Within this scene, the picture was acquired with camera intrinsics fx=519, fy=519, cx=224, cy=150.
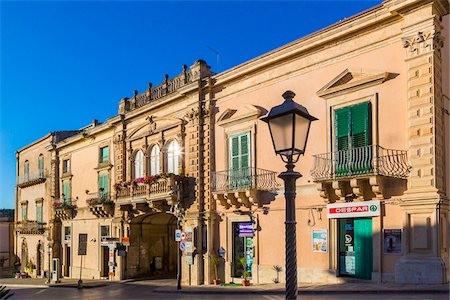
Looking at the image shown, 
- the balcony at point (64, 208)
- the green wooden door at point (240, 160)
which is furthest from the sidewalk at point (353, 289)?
the balcony at point (64, 208)

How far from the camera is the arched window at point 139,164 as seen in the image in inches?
1009

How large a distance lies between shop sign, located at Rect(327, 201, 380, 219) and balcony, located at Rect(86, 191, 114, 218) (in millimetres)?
14934

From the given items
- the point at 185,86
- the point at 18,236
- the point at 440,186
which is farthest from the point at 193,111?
the point at 18,236

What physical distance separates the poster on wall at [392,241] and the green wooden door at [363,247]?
0.48 m

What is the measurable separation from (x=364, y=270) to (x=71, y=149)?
76.5 ft

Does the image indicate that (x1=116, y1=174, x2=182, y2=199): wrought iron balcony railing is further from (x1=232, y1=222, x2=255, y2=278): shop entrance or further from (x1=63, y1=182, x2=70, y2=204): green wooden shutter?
(x1=63, y1=182, x2=70, y2=204): green wooden shutter

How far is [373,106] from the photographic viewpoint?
15.2 meters

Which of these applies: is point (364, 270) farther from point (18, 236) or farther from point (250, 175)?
point (18, 236)

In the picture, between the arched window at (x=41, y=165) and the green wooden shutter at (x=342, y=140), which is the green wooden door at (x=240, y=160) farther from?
the arched window at (x=41, y=165)

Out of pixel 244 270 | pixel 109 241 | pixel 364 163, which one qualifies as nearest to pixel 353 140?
pixel 364 163

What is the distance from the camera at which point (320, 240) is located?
16469 millimetres

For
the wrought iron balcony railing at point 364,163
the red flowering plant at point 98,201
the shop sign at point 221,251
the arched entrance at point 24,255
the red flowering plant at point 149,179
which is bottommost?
the arched entrance at point 24,255

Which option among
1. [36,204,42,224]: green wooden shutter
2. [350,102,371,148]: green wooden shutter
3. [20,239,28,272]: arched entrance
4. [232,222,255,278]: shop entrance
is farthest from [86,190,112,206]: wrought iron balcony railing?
[350,102,371,148]: green wooden shutter

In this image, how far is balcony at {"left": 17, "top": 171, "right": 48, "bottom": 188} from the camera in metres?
37.2
